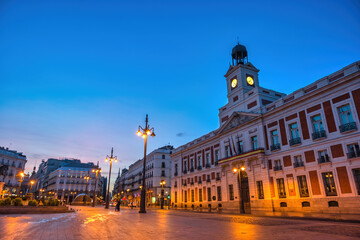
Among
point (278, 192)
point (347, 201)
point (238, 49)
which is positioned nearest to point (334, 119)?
point (347, 201)

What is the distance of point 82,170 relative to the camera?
86375mm

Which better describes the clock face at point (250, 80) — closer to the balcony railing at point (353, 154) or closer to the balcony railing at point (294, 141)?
the balcony railing at point (294, 141)

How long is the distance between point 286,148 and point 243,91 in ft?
40.5

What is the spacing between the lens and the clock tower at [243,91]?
32.0 metres

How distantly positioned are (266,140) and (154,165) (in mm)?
42152

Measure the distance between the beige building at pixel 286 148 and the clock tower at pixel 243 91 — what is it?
146 mm

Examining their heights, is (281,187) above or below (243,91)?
below

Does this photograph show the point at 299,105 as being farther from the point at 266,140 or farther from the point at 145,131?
the point at 145,131

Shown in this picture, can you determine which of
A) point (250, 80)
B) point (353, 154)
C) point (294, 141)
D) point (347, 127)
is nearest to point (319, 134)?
point (347, 127)

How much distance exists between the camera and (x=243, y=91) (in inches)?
Answer: 1396

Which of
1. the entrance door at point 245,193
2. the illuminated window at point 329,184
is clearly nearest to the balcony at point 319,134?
the illuminated window at point 329,184

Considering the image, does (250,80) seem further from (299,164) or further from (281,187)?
(281,187)

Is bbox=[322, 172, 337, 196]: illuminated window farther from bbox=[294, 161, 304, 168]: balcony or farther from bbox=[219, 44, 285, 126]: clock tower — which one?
bbox=[219, 44, 285, 126]: clock tower

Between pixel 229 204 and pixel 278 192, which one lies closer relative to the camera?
pixel 278 192
